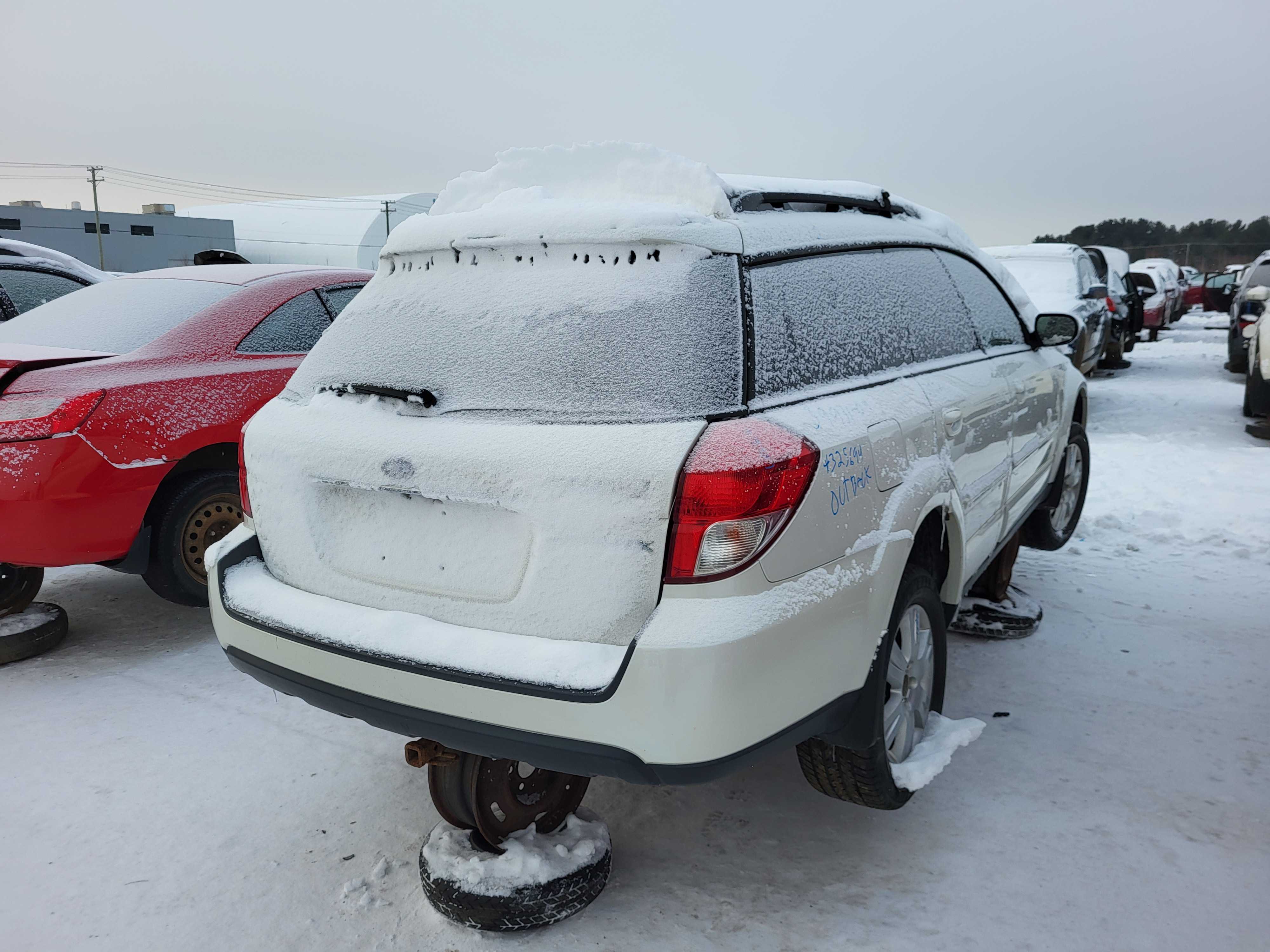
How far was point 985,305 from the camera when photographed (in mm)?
3645

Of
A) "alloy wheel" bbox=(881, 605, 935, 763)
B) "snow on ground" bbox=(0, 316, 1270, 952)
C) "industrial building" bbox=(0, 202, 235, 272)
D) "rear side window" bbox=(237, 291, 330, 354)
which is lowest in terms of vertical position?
"snow on ground" bbox=(0, 316, 1270, 952)

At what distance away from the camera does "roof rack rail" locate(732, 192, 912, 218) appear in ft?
7.81

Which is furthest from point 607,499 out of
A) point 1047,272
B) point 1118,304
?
point 1118,304

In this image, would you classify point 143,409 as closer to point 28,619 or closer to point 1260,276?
point 28,619

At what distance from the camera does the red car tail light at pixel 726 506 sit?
181 centimetres

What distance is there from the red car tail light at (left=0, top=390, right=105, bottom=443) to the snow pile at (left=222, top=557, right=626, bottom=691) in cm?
169

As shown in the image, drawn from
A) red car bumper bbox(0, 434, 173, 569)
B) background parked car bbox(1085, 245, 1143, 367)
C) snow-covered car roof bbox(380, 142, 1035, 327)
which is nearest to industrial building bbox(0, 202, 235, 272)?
background parked car bbox(1085, 245, 1143, 367)

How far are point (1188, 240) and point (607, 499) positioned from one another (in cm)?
7490

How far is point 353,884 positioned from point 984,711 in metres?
2.21

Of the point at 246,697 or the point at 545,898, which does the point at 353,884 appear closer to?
the point at 545,898

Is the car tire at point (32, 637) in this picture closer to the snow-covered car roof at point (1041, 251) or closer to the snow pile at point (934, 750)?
the snow pile at point (934, 750)

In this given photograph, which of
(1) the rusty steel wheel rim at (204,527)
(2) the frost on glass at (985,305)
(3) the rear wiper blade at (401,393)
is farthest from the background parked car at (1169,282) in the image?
(3) the rear wiper blade at (401,393)

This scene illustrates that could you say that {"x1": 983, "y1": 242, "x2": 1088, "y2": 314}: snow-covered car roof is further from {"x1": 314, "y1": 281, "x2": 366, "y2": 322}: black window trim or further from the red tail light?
the red tail light

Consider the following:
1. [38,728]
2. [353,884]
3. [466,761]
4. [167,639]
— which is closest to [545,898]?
[466,761]
